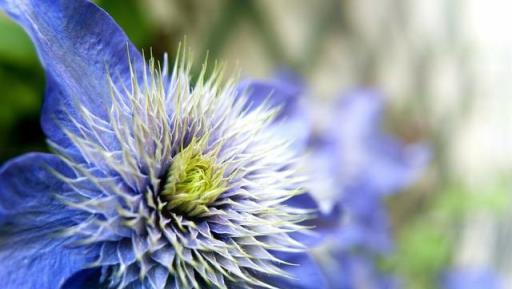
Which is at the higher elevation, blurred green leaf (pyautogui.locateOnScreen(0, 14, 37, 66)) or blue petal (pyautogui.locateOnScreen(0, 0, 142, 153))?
blurred green leaf (pyautogui.locateOnScreen(0, 14, 37, 66))

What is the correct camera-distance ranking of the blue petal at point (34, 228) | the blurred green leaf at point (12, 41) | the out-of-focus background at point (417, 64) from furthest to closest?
the out-of-focus background at point (417, 64) → the blurred green leaf at point (12, 41) → the blue petal at point (34, 228)

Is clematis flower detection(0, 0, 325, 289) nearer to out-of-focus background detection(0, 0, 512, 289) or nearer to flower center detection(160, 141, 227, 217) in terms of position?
flower center detection(160, 141, 227, 217)

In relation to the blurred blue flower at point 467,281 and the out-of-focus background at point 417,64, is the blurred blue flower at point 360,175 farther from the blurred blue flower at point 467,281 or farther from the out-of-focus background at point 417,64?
the out-of-focus background at point 417,64

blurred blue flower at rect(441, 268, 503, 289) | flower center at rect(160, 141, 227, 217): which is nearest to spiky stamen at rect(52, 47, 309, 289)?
flower center at rect(160, 141, 227, 217)

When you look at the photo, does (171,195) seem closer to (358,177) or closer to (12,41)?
(12,41)

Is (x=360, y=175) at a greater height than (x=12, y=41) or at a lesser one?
greater

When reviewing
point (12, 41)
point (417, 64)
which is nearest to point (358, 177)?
point (12, 41)

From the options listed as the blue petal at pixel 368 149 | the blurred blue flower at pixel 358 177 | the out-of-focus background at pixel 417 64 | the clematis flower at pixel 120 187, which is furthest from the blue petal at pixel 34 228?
the out-of-focus background at pixel 417 64
